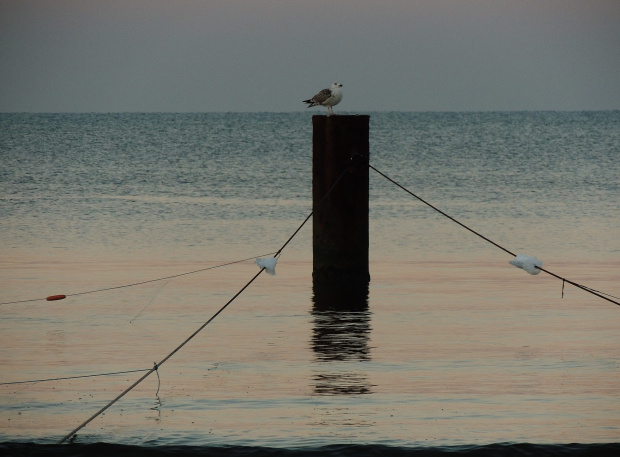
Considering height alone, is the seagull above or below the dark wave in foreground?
above

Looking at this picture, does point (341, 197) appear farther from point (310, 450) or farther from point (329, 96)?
point (310, 450)

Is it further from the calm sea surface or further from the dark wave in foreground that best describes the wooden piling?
the dark wave in foreground

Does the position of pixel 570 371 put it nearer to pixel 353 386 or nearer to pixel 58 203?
pixel 353 386

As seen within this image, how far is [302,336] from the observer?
38.9 ft

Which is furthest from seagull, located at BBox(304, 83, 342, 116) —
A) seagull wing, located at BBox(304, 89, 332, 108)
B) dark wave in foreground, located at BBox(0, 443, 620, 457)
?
dark wave in foreground, located at BBox(0, 443, 620, 457)

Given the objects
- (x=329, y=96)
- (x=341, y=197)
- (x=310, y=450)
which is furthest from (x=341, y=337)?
(x=329, y=96)

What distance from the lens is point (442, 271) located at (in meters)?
16.9

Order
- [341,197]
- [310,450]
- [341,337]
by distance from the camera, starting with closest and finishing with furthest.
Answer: [310,450] < [341,337] < [341,197]

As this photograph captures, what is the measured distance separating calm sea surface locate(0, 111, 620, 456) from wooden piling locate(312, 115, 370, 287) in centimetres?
57

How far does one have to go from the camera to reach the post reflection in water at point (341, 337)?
9.77m

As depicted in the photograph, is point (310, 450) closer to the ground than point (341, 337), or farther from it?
closer to the ground

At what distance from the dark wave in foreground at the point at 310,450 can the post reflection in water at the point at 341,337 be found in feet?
5.42

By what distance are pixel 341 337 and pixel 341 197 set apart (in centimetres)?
251

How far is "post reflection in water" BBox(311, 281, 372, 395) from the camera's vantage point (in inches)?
385
